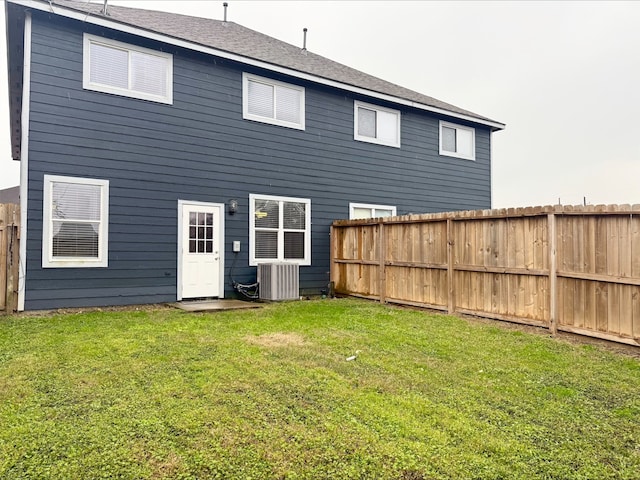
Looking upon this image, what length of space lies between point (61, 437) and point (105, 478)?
61cm

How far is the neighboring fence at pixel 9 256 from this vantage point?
6.50 metres

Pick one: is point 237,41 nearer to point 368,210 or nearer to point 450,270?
point 368,210

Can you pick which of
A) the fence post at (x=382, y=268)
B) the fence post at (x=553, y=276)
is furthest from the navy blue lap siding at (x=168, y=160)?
the fence post at (x=553, y=276)

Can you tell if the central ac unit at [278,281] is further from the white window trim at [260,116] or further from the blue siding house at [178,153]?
the white window trim at [260,116]

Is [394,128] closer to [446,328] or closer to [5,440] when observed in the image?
[446,328]

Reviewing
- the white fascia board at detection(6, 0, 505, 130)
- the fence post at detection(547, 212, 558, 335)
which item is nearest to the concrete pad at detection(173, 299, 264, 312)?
the fence post at detection(547, 212, 558, 335)

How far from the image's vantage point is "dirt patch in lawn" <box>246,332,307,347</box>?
477cm

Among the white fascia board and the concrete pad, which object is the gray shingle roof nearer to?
the white fascia board

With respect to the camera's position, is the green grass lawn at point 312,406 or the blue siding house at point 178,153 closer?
the green grass lawn at point 312,406

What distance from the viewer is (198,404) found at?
2.89 metres

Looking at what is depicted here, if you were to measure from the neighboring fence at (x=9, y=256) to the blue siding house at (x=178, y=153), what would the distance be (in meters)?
0.13

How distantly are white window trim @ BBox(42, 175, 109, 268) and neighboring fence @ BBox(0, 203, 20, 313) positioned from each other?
14.7 inches

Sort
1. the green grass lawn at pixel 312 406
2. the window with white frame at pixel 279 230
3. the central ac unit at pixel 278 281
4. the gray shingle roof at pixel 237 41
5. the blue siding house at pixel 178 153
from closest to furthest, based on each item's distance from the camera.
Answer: the green grass lawn at pixel 312 406
the blue siding house at pixel 178 153
the gray shingle roof at pixel 237 41
the central ac unit at pixel 278 281
the window with white frame at pixel 279 230

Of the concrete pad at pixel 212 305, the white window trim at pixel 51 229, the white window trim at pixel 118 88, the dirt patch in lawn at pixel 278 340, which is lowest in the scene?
the dirt patch in lawn at pixel 278 340
